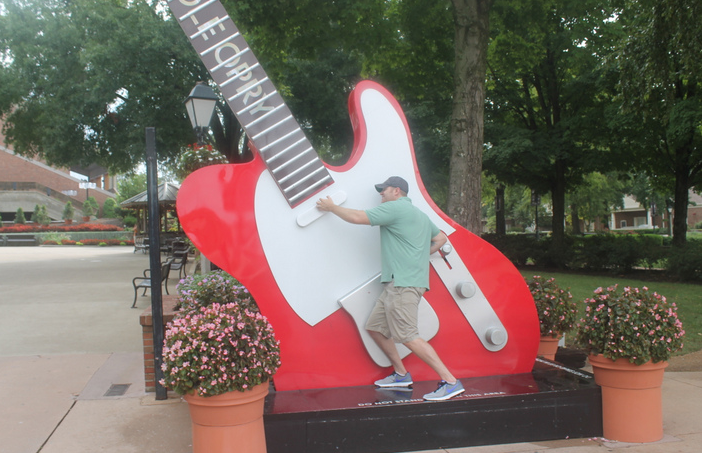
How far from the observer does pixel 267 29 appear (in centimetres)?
1049

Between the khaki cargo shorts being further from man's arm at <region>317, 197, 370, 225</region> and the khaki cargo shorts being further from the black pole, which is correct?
the black pole

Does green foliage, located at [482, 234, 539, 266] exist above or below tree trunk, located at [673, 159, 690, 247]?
below

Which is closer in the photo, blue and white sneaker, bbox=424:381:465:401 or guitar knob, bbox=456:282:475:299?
blue and white sneaker, bbox=424:381:465:401

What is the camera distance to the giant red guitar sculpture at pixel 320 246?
174 inches

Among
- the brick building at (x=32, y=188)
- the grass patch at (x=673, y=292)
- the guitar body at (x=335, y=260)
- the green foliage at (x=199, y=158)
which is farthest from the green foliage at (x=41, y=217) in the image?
the guitar body at (x=335, y=260)

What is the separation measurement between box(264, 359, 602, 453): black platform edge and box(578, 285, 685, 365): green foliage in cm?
37

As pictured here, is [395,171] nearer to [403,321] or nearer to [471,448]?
[403,321]

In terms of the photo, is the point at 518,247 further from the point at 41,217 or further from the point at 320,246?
the point at 41,217

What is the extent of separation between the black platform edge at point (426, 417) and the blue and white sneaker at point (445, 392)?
46 mm

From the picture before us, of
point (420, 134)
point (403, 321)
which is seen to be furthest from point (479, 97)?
point (420, 134)

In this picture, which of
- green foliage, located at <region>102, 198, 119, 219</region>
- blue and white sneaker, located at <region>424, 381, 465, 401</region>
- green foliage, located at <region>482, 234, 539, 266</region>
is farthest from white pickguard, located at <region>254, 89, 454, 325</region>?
green foliage, located at <region>102, 198, 119, 219</region>

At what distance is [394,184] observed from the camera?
4445 mm

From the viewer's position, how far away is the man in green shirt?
4.21 m

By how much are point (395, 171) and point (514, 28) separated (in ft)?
26.2
